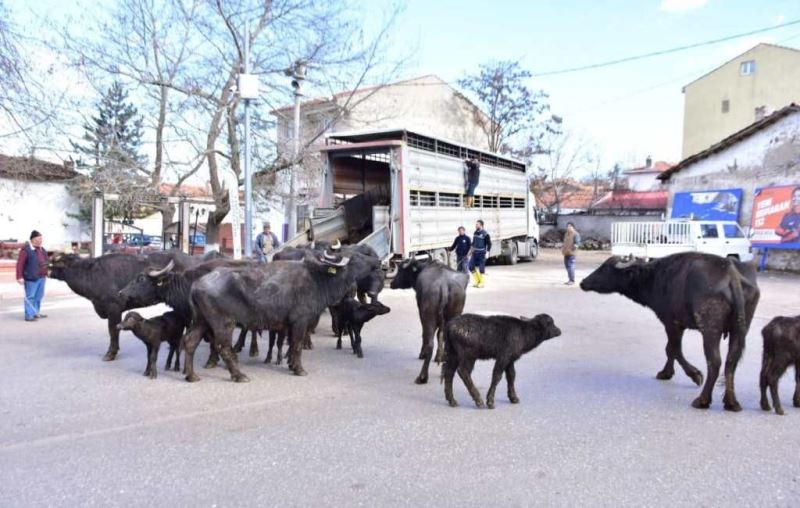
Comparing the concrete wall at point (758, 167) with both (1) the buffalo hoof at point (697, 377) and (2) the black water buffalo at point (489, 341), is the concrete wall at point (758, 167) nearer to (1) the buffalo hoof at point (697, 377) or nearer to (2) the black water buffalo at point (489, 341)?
(1) the buffalo hoof at point (697, 377)

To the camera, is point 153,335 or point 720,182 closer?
point 153,335

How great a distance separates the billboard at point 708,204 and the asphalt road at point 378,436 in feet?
48.3

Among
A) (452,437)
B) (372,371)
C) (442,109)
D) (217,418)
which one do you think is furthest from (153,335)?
(442,109)

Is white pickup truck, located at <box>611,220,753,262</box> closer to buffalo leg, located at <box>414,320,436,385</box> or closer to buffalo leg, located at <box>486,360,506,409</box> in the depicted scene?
buffalo leg, located at <box>414,320,436,385</box>

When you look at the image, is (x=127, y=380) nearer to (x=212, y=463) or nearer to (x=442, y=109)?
(x=212, y=463)

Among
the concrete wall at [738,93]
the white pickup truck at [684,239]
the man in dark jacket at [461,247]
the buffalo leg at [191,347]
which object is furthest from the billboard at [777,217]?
the concrete wall at [738,93]

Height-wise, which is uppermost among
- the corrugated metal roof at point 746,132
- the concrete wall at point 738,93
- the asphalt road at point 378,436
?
the concrete wall at point 738,93

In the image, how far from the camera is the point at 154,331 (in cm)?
654

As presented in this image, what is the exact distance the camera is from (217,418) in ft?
16.8

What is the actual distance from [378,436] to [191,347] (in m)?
2.78

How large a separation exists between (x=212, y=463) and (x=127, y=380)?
9.06 ft

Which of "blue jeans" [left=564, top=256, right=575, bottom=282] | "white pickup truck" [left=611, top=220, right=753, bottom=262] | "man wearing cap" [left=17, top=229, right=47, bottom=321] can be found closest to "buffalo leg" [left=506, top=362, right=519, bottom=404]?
"man wearing cap" [left=17, top=229, right=47, bottom=321]

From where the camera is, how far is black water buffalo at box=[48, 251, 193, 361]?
7.58 meters

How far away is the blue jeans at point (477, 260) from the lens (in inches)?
603
